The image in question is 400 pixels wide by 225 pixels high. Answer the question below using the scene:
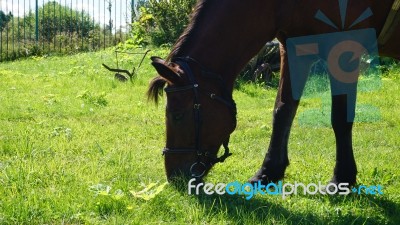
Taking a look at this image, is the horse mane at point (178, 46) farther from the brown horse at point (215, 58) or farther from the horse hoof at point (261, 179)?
the horse hoof at point (261, 179)

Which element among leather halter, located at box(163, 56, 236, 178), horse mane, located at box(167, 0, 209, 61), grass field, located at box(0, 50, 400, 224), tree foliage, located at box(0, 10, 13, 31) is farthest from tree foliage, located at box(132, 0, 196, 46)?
leather halter, located at box(163, 56, 236, 178)

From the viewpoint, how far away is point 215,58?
2.82 meters

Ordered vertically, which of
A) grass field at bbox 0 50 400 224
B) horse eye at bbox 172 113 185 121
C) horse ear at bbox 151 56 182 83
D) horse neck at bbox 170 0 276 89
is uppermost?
horse neck at bbox 170 0 276 89

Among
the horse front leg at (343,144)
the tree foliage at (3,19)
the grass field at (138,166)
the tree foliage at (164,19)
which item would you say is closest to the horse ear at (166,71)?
the grass field at (138,166)

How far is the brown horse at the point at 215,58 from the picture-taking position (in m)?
2.73

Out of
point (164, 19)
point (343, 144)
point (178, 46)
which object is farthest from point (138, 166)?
point (164, 19)

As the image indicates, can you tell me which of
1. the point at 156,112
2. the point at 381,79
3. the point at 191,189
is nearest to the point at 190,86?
the point at 191,189

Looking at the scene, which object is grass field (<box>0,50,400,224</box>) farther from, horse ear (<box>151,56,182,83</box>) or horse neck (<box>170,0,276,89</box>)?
horse neck (<box>170,0,276,89</box>)

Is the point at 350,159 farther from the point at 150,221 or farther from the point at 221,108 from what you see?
the point at 150,221

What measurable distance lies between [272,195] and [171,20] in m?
10.6

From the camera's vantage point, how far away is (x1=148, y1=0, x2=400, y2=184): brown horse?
108 inches

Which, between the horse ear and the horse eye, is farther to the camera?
the horse eye

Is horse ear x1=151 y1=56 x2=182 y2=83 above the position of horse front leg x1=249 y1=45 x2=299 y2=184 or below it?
above

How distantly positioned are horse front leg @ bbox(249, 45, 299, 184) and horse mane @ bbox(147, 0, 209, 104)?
2.65ft
